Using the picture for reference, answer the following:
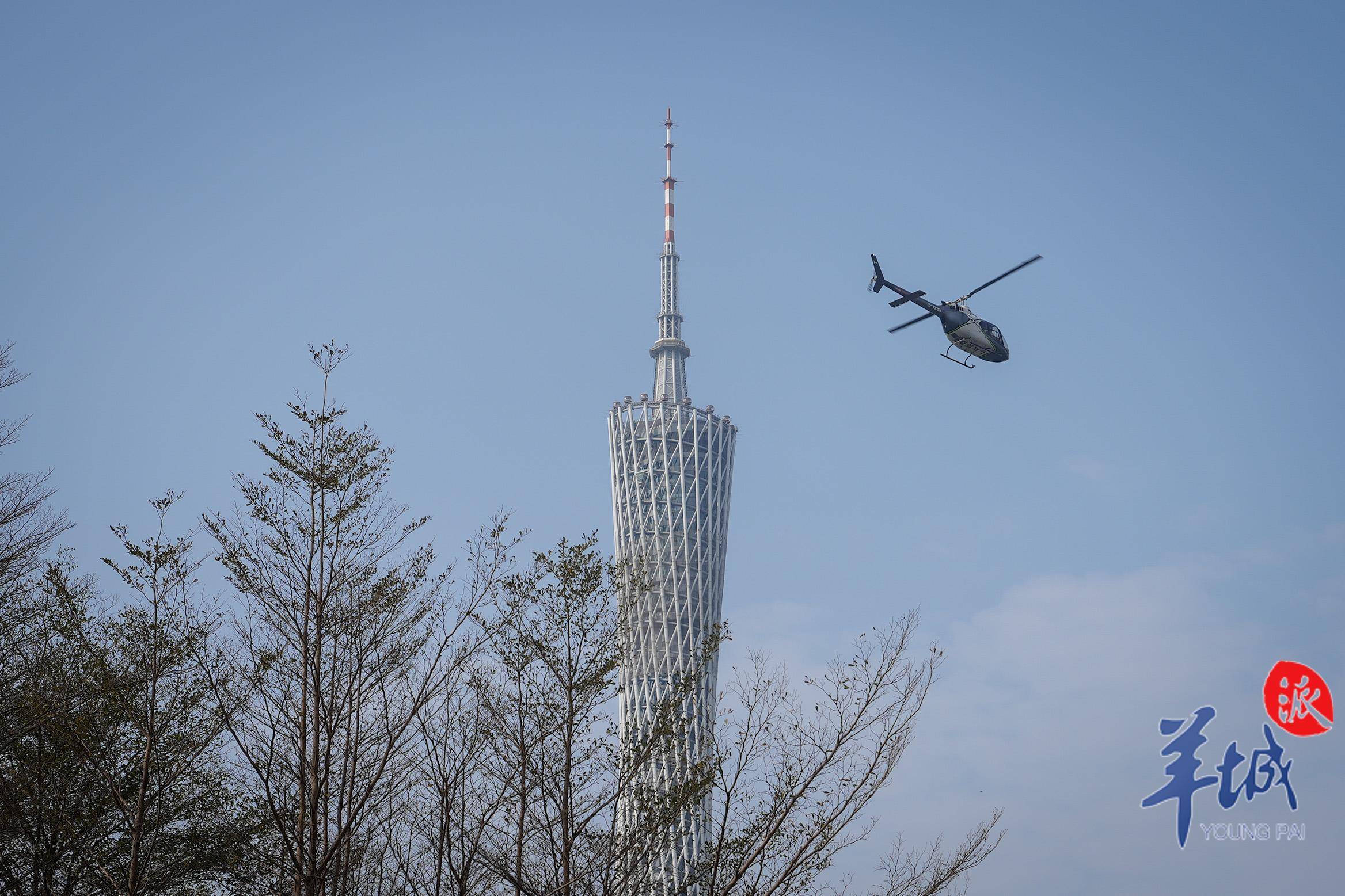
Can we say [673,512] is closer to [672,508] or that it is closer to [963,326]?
→ [672,508]

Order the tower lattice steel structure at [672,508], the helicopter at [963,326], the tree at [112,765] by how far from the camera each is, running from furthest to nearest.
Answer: the tower lattice steel structure at [672,508] → the helicopter at [963,326] → the tree at [112,765]

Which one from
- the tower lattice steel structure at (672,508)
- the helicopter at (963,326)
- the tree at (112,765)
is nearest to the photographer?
the tree at (112,765)

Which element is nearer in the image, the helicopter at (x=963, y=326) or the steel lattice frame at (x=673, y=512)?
the helicopter at (x=963, y=326)

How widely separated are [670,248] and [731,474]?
79.1ft

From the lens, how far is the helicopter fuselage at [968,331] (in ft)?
141

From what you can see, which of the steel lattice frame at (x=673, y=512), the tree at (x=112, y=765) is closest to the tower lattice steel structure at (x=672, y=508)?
the steel lattice frame at (x=673, y=512)

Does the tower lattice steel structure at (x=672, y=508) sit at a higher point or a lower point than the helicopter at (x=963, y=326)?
higher

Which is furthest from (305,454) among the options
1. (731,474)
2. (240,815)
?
(731,474)

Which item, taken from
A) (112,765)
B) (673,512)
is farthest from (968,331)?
(673,512)

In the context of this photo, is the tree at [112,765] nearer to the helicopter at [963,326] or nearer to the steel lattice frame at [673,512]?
the helicopter at [963,326]

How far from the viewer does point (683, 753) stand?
20.5m

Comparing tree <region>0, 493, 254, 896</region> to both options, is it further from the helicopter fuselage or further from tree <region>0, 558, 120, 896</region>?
the helicopter fuselage

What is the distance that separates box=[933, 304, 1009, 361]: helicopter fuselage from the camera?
42.9 metres

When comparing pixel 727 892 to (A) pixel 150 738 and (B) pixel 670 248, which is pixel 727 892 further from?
(B) pixel 670 248
